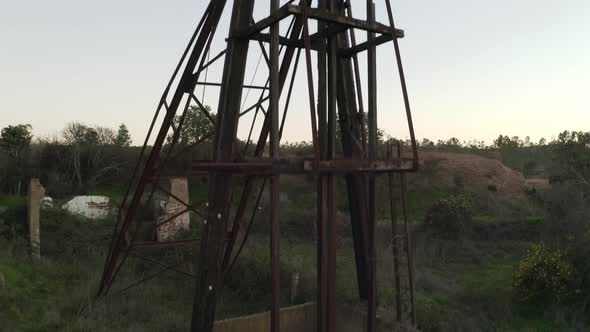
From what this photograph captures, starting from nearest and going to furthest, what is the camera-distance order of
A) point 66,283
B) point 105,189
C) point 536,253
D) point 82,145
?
point 66,283
point 536,253
point 105,189
point 82,145

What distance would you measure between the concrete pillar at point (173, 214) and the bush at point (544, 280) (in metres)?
10.9

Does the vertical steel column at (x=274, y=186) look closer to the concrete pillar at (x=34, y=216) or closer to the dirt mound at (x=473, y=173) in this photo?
the concrete pillar at (x=34, y=216)

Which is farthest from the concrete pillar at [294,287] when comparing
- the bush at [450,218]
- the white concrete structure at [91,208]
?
the bush at [450,218]

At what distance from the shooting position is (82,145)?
91.7ft

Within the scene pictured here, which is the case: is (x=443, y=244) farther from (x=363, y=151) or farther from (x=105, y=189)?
(x=105, y=189)

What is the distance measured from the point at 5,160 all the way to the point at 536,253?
25529 millimetres

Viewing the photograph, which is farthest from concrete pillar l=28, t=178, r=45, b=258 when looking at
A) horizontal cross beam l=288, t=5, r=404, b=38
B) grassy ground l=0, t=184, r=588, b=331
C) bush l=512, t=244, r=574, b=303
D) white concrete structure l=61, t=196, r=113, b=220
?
bush l=512, t=244, r=574, b=303

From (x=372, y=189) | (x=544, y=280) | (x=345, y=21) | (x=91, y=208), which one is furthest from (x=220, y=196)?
(x=91, y=208)

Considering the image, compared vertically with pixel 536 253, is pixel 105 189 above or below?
above

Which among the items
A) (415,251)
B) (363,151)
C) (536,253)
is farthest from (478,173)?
(363,151)

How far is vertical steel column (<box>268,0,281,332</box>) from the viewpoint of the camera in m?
4.66

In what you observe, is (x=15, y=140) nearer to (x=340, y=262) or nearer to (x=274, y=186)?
(x=340, y=262)

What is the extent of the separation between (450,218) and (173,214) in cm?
1170

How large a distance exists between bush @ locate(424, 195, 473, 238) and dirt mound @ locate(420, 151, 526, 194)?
863cm
